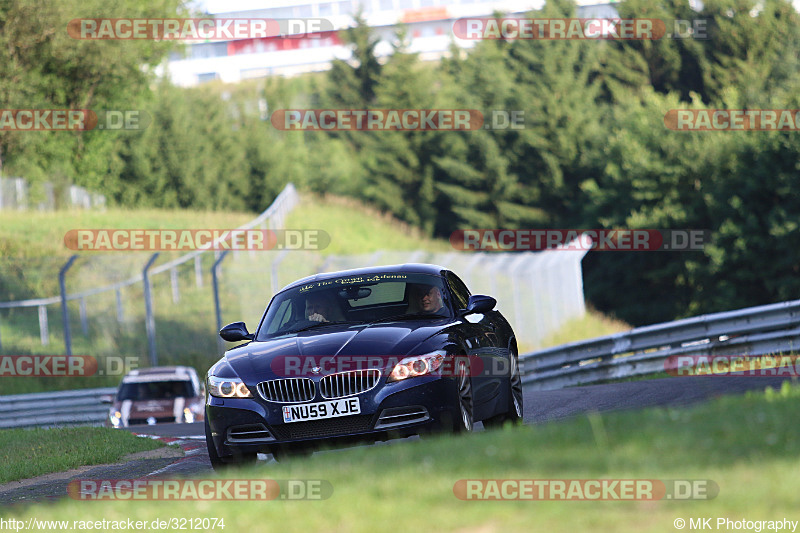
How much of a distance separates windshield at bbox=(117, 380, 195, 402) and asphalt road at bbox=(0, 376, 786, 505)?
174 inches

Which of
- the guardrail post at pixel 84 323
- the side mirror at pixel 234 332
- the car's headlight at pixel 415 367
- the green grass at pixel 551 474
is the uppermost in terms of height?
the side mirror at pixel 234 332

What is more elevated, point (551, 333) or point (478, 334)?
point (478, 334)

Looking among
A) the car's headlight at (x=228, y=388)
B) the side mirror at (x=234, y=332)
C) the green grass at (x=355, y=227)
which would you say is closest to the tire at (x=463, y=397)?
the car's headlight at (x=228, y=388)

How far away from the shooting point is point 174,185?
69.3m

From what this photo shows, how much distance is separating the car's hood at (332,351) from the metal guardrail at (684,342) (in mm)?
10415

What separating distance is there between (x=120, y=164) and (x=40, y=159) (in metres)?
18.3

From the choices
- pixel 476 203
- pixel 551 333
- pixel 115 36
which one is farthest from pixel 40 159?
pixel 476 203

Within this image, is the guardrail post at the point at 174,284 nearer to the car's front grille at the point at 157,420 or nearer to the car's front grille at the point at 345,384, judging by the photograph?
the car's front grille at the point at 157,420

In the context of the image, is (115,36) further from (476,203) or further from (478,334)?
(478,334)

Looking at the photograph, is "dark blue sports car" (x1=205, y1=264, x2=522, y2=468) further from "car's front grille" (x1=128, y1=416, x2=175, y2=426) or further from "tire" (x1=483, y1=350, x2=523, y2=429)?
"car's front grille" (x1=128, y1=416, x2=175, y2=426)

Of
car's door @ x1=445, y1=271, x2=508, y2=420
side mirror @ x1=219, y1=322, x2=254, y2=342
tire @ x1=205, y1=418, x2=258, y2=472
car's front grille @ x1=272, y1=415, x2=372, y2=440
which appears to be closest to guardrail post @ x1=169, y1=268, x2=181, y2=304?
side mirror @ x1=219, y1=322, x2=254, y2=342

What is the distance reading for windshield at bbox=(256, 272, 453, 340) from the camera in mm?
9805

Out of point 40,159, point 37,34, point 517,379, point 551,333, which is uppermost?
point 37,34

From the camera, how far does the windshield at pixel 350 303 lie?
32.2 feet
